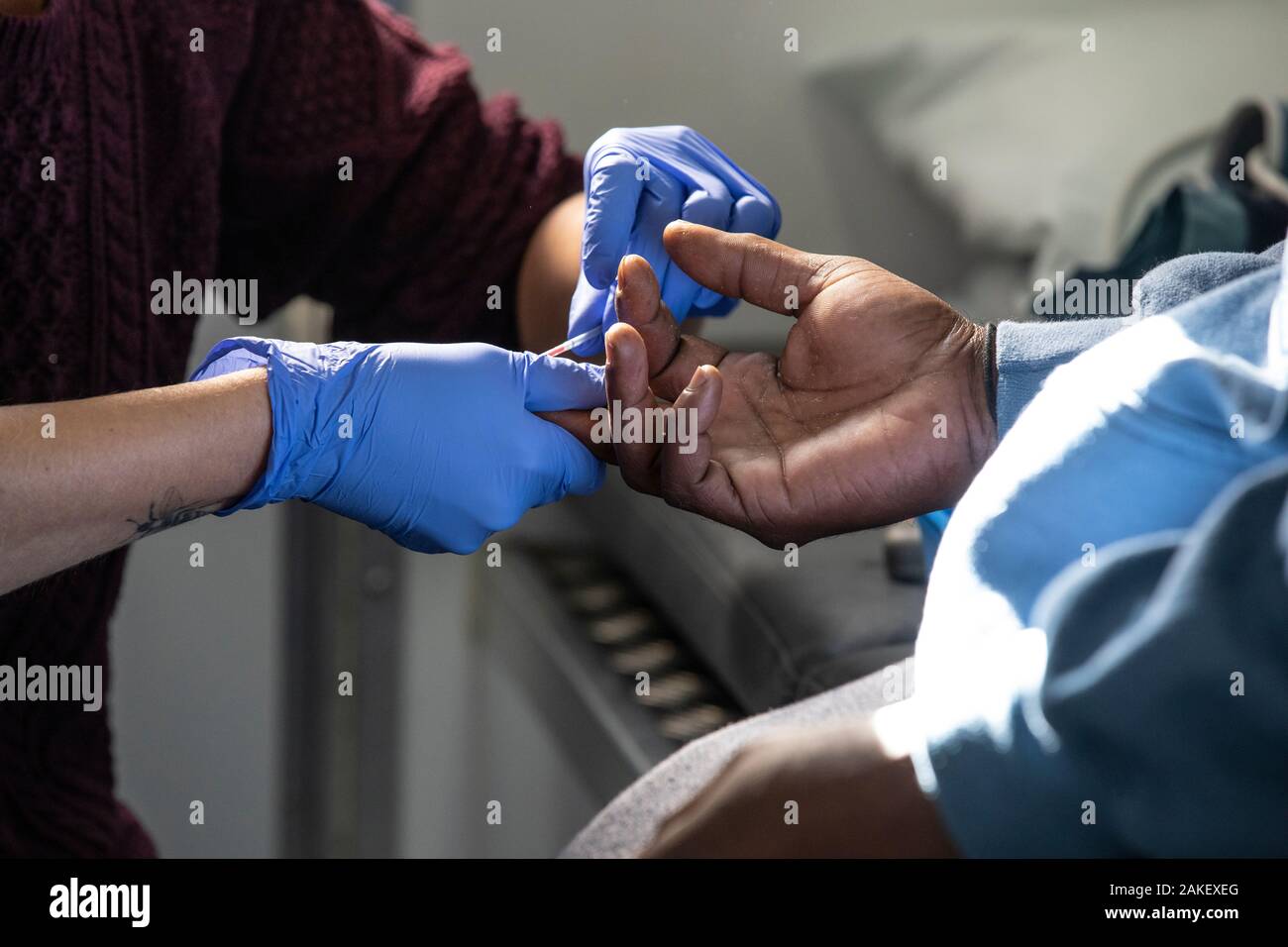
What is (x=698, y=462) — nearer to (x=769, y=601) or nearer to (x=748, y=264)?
(x=748, y=264)

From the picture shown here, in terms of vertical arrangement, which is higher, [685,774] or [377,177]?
[377,177]

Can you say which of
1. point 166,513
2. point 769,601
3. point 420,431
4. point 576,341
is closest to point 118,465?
point 166,513

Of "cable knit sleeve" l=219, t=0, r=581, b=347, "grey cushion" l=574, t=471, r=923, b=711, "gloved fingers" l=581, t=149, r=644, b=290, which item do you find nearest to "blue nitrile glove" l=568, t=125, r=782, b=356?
"gloved fingers" l=581, t=149, r=644, b=290

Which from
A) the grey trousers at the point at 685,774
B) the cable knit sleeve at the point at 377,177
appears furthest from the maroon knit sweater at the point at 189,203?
the grey trousers at the point at 685,774

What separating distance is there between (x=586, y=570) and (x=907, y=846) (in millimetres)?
745

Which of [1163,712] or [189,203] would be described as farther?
[189,203]

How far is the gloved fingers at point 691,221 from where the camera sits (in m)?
0.64

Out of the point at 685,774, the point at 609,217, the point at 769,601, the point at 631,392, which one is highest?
the point at 609,217

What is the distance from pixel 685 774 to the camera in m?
0.64

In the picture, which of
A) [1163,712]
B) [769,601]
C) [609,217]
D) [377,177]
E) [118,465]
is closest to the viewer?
[1163,712]

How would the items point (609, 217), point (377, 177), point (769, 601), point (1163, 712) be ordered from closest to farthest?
point (1163, 712) < point (609, 217) < point (377, 177) < point (769, 601)

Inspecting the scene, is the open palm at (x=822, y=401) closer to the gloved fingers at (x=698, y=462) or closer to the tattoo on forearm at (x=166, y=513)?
the gloved fingers at (x=698, y=462)

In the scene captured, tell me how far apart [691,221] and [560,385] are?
0.13m
